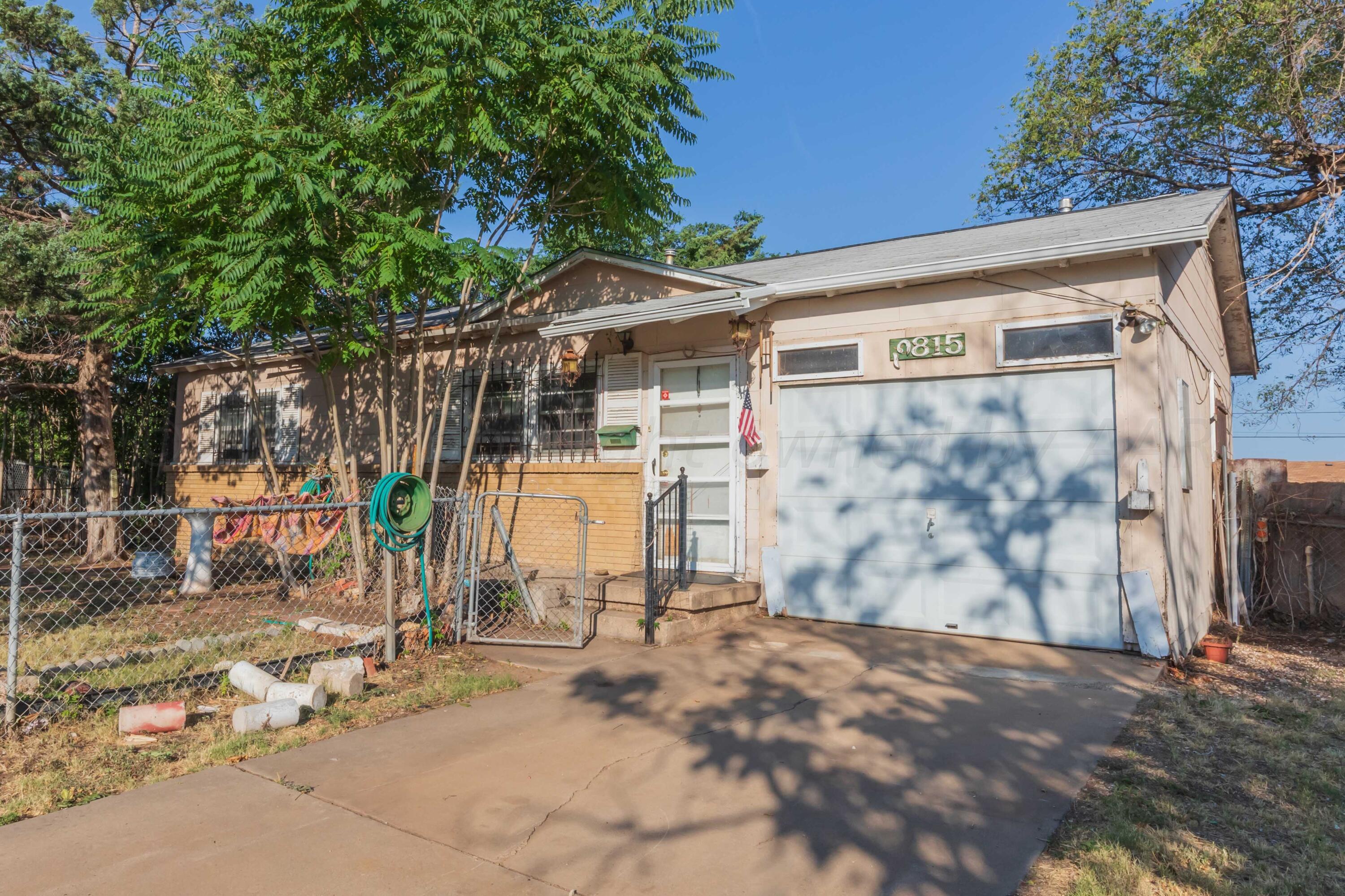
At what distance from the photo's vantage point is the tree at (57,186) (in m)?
11.7

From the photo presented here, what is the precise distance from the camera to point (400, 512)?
6.24 metres

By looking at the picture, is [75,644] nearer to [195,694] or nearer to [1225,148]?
[195,694]

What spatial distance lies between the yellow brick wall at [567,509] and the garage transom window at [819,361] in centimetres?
212

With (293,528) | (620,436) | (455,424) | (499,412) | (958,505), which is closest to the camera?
(958,505)

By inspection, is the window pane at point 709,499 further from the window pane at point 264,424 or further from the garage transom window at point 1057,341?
the window pane at point 264,424

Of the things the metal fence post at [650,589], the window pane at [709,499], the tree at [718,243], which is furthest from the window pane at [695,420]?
the tree at [718,243]

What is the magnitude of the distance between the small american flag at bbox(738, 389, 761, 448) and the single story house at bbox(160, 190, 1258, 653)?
0.10 m

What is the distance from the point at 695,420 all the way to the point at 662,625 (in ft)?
9.15

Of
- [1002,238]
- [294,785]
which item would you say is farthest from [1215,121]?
[294,785]

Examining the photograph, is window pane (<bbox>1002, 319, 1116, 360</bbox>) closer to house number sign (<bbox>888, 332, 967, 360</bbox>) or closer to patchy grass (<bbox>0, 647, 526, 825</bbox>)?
house number sign (<bbox>888, 332, 967, 360</bbox>)

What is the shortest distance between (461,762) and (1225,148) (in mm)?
19716

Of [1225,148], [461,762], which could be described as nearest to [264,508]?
[461,762]

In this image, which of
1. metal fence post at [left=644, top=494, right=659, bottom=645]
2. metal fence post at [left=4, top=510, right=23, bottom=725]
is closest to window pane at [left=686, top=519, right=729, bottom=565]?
metal fence post at [left=644, top=494, right=659, bottom=645]

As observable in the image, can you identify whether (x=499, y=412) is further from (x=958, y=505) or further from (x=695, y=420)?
(x=958, y=505)
